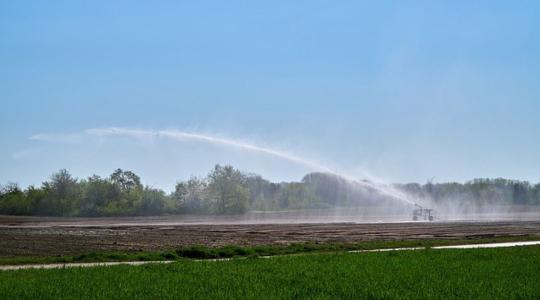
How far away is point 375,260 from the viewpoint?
29172mm

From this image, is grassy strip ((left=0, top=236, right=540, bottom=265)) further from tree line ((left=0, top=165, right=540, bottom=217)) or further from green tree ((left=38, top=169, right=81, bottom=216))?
green tree ((left=38, top=169, right=81, bottom=216))

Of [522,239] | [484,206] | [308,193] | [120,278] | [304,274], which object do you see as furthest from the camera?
[308,193]

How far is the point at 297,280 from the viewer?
22078 mm

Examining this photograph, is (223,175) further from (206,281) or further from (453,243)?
(206,281)

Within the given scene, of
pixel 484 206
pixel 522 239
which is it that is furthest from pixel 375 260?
pixel 484 206

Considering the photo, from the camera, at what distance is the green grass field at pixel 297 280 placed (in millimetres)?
18469

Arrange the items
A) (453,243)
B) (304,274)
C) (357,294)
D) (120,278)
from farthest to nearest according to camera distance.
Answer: (453,243) < (304,274) < (120,278) < (357,294)

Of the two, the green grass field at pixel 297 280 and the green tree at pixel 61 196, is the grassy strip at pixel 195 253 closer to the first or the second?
the green grass field at pixel 297 280

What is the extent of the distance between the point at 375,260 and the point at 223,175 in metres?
Answer: 119

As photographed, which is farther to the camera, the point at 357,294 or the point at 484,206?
the point at 484,206

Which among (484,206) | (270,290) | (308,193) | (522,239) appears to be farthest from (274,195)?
(270,290)

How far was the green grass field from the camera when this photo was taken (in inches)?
727

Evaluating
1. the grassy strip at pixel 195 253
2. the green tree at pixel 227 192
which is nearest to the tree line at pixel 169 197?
the green tree at pixel 227 192

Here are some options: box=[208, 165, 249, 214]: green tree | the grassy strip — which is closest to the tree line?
box=[208, 165, 249, 214]: green tree
